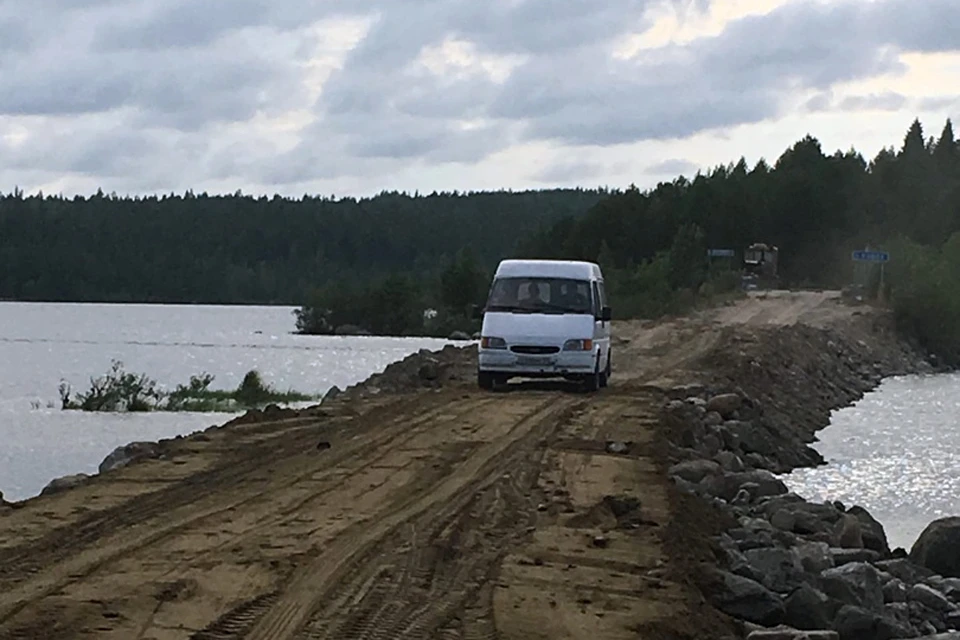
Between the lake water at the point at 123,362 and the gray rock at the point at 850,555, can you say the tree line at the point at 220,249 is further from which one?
the gray rock at the point at 850,555

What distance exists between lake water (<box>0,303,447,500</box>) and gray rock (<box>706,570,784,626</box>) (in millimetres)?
14648

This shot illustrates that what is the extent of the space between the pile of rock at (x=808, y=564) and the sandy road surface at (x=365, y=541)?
53 cm

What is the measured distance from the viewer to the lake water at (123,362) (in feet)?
106

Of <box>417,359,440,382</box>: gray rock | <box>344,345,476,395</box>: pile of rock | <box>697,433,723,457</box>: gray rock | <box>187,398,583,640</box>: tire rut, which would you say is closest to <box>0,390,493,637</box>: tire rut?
<box>187,398,583,640</box>: tire rut

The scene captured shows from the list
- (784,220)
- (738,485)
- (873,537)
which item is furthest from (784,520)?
(784,220)

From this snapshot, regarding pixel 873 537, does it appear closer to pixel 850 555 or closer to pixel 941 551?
pixel 941 551

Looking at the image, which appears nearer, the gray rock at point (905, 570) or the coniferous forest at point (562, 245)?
the gray rock at point (905, 570)

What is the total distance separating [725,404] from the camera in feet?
93.7

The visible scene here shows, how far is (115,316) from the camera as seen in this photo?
472ft

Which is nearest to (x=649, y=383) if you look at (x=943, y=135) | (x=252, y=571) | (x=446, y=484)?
(x=446, y=484)

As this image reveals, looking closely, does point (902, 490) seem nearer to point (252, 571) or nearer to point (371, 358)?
point (252, 571)

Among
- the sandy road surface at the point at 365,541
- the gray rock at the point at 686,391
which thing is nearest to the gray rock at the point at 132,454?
the sandy road surface at the point at 365,541

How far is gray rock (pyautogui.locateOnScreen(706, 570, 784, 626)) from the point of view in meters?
11.3

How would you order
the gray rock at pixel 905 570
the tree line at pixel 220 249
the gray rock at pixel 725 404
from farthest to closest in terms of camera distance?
1. the tree line at pixel 220 249
2. the gray rock at pixel 725 404
3. the gray rock at pixel 905 570
